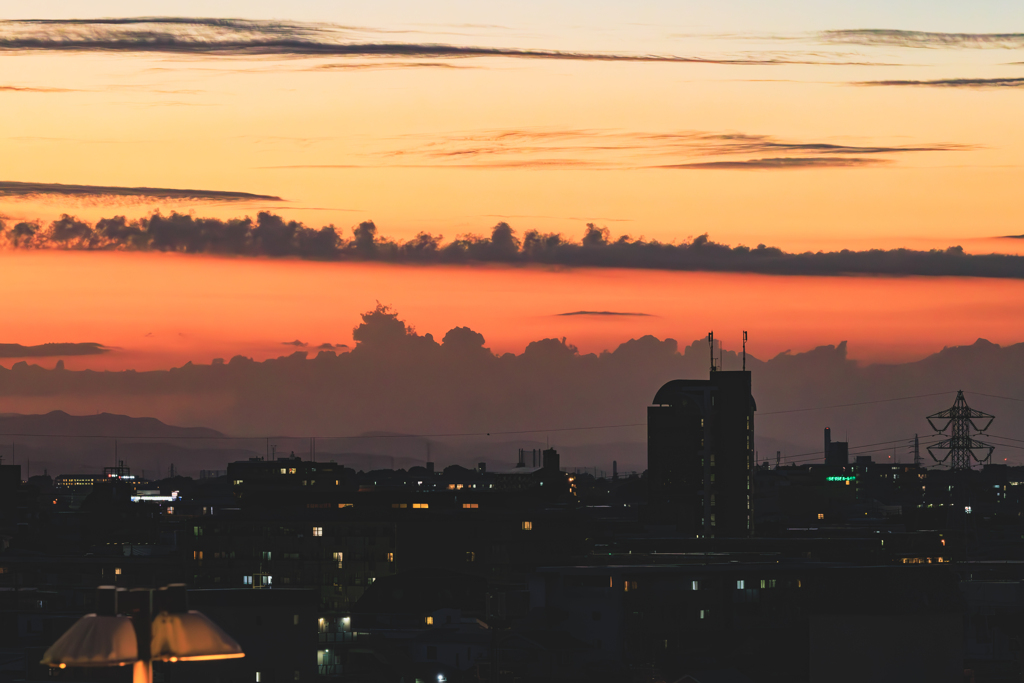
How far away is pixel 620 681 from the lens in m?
93.4

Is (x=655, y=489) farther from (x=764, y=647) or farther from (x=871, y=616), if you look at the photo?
(x=871, y=616)

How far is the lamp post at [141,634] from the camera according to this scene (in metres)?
14.1

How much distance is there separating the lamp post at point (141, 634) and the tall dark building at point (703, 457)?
173 metres

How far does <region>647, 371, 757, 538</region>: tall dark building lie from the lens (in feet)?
618

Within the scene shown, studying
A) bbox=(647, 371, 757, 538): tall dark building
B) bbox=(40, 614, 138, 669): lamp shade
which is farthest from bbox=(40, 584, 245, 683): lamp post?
bbox=(647, 371, 757, 538): tall dark building

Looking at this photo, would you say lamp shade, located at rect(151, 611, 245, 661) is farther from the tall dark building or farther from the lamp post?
the tall dark building

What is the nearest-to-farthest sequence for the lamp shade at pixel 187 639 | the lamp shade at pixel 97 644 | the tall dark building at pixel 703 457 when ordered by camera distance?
the lamp shade at pixel 97 644 < the lamp shade at pixel 187 639 < the tall dark building at pixel 703 457

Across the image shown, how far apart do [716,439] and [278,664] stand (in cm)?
12456

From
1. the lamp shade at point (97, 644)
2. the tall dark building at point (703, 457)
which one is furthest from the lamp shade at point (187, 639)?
the tall dark building at point (703, 457)

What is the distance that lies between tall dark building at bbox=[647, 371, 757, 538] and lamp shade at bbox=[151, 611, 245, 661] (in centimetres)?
17329

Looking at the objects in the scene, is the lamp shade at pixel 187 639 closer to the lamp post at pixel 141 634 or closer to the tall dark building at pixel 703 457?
the lamp post at pixel 141 634

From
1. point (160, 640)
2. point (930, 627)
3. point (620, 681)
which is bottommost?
point (620, 681)

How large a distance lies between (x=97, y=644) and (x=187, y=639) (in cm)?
83

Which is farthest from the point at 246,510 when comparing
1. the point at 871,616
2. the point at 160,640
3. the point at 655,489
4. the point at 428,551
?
the point at 160,640
